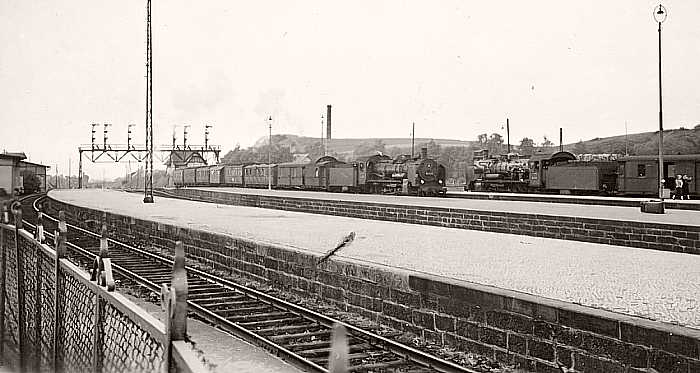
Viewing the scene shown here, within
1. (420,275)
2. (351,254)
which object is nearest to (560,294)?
(420,275)

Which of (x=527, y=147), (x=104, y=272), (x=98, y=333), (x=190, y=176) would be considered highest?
(x=527, y=147)

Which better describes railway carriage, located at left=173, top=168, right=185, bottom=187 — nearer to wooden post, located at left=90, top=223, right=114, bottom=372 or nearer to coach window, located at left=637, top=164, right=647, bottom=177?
coach window, located at left=637, top=164, right=647, bottom=177

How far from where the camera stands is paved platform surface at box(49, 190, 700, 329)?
696 centimetres

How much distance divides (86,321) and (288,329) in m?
4.48

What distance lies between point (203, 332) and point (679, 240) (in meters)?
9.32

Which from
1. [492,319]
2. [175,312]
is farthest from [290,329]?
[175,312]

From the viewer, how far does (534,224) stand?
1541cm

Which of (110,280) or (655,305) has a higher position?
(110,280)

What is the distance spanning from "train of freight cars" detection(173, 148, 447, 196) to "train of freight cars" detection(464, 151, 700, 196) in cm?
559

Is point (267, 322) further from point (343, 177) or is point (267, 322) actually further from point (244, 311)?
point (343, 177)

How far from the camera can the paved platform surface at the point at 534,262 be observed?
22.8ft

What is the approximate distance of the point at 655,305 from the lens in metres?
6.59

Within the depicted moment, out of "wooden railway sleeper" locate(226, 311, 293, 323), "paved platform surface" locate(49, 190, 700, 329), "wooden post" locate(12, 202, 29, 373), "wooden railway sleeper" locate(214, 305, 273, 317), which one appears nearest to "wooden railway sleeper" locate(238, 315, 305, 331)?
"wooden railway sleeper" locate(226, 311, 293, 323)

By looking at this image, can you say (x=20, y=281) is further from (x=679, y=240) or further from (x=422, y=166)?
(x=422, y=166)
